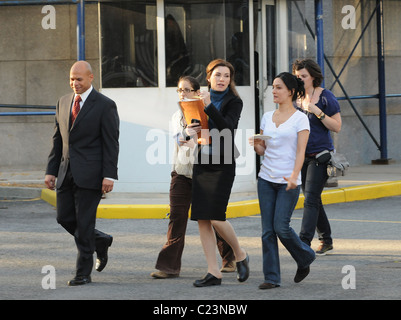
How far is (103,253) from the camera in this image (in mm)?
7645

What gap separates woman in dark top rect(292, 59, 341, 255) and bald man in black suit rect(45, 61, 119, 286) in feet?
6.27

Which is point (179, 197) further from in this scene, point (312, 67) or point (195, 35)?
point (195, 35)

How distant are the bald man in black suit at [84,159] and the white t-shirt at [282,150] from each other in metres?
1.23

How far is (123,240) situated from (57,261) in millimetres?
1420

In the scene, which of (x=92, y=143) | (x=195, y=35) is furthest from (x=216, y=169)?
(x=195, y=35)

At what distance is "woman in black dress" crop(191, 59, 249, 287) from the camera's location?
6.96 metres

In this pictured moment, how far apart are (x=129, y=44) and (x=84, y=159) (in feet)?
17.6

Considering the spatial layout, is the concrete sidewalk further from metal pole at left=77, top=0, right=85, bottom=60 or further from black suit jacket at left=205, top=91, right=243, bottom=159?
black suit jacket at left=205, top=91, right=243, bottom=159

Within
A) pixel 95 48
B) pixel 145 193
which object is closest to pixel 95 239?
pixel 145 193

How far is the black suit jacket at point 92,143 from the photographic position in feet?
23.4

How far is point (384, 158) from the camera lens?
1680 centimetres

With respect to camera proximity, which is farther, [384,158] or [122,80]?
[384,158]
